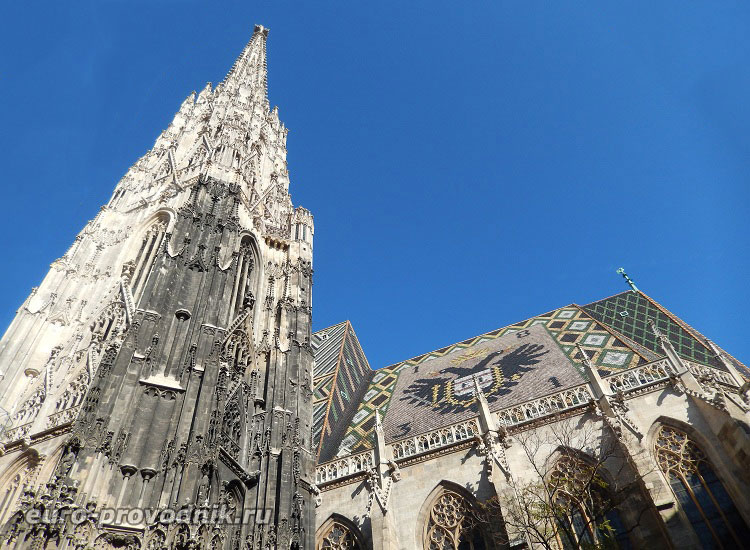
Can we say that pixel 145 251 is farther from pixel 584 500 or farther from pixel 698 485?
pixel 698 485

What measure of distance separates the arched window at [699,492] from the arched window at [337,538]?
309 inches

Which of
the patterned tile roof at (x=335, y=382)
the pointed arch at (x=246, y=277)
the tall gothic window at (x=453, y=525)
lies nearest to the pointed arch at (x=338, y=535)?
the tall gothic window at (x=453, y=525)

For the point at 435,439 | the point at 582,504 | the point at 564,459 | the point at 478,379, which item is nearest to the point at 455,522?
the point at 435,439

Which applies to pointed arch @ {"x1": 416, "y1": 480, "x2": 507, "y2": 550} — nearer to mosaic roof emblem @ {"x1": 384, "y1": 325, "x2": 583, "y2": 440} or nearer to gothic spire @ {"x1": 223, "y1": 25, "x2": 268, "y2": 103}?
mosaic roof emblem @ {"x1": 384, "y1": 325, "x2": 583, "y2": 440}

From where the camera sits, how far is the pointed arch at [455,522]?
512 inches

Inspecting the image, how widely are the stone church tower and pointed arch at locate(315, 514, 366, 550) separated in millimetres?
1492

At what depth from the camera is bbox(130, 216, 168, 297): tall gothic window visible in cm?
1658

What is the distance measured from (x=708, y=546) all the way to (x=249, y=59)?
33.1 m

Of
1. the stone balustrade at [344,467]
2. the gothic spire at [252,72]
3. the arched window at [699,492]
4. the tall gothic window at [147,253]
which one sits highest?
the gothic spire at [252,72]

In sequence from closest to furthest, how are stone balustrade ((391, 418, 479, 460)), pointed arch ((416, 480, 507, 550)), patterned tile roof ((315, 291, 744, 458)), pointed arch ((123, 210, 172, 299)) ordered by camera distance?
pointed arch ((416, 480, 507, 550)), stone balustrade ((391, 418, 479, 460)), pointed arch ((123, 210, 172, 299)), patterned tile roof ((315, 291, 744, 458))

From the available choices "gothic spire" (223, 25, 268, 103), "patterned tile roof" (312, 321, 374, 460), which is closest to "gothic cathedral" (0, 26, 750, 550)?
"patterned tile roof" (312, 321, 374, 460)

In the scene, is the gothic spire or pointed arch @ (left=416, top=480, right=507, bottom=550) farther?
the gothic spire

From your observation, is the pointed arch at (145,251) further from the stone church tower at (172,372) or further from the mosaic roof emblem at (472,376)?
the mosaic roof emblem at (472,376)

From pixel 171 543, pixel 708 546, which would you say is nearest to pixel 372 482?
pixel 171 543
